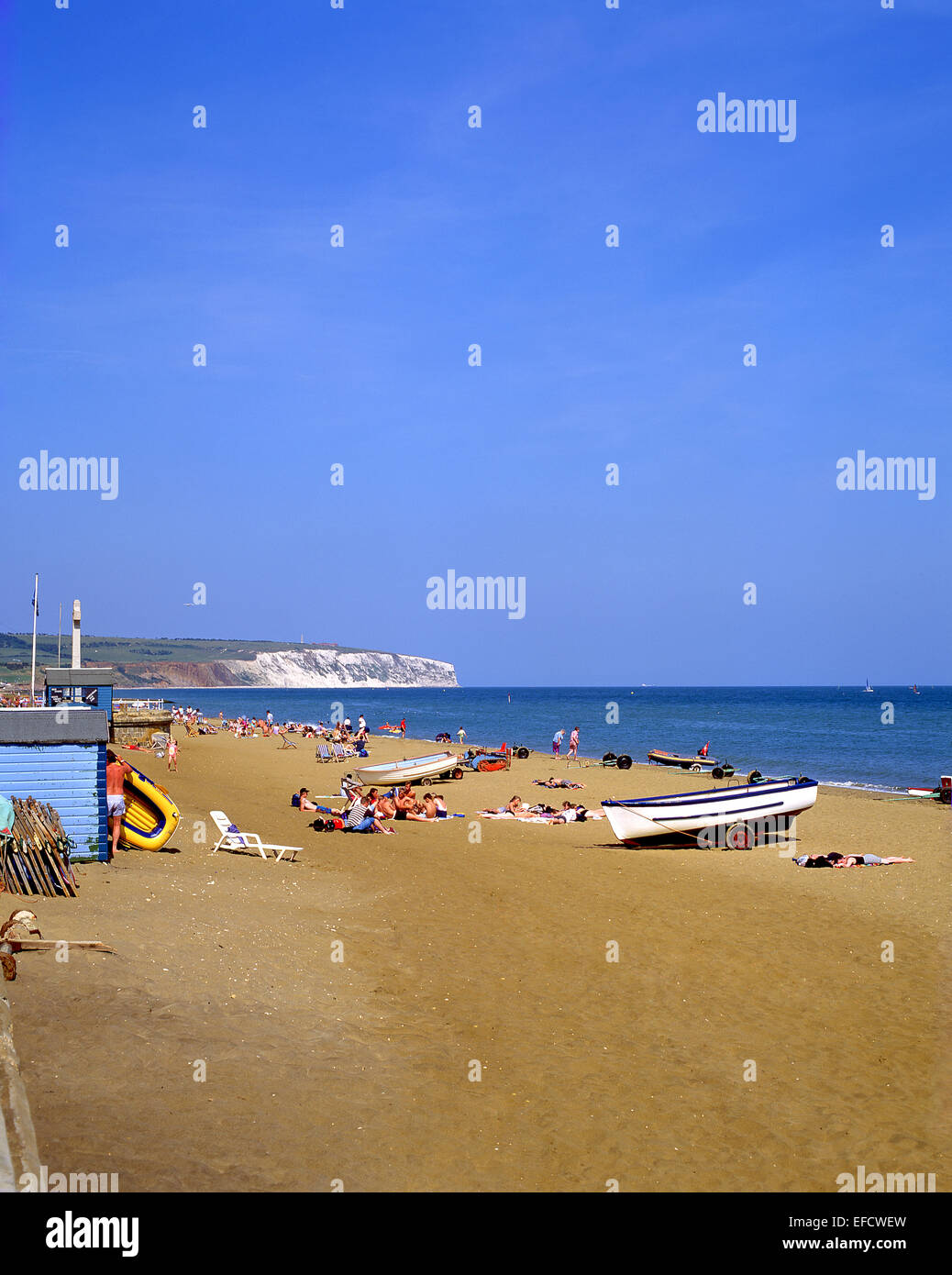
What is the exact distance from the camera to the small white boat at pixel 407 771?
109 feet

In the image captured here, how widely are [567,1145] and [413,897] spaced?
26.9ft

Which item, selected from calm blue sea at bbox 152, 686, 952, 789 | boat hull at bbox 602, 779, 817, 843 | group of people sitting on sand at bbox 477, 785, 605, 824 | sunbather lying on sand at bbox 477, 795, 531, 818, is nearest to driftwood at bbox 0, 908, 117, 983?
boat hull at bbox 602, 779, 817, 843

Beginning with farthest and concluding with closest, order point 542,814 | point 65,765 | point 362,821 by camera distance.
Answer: point 542,814 → point 362,821 → point 65,765

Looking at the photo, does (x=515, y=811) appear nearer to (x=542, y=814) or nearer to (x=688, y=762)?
(x=542, y=814)

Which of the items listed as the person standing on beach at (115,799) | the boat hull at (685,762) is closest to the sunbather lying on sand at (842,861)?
the person standing on beach at (115,799)

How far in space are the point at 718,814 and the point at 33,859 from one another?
14.7 metres

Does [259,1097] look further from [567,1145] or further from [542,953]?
[542,953]

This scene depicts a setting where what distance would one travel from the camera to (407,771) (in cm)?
3375

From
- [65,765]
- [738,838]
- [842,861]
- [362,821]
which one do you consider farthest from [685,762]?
[65,765]

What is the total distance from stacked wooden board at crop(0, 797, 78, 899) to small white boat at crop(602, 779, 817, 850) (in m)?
11.7

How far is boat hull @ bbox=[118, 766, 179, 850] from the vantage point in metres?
17.3

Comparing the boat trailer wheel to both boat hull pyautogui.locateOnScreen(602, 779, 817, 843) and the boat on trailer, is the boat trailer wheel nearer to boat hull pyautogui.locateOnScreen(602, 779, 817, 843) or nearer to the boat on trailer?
boat hull pyautogui.locateOnScreen(602, 779, 817, 843)

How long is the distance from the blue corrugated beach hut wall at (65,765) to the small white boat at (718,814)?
10529mm
